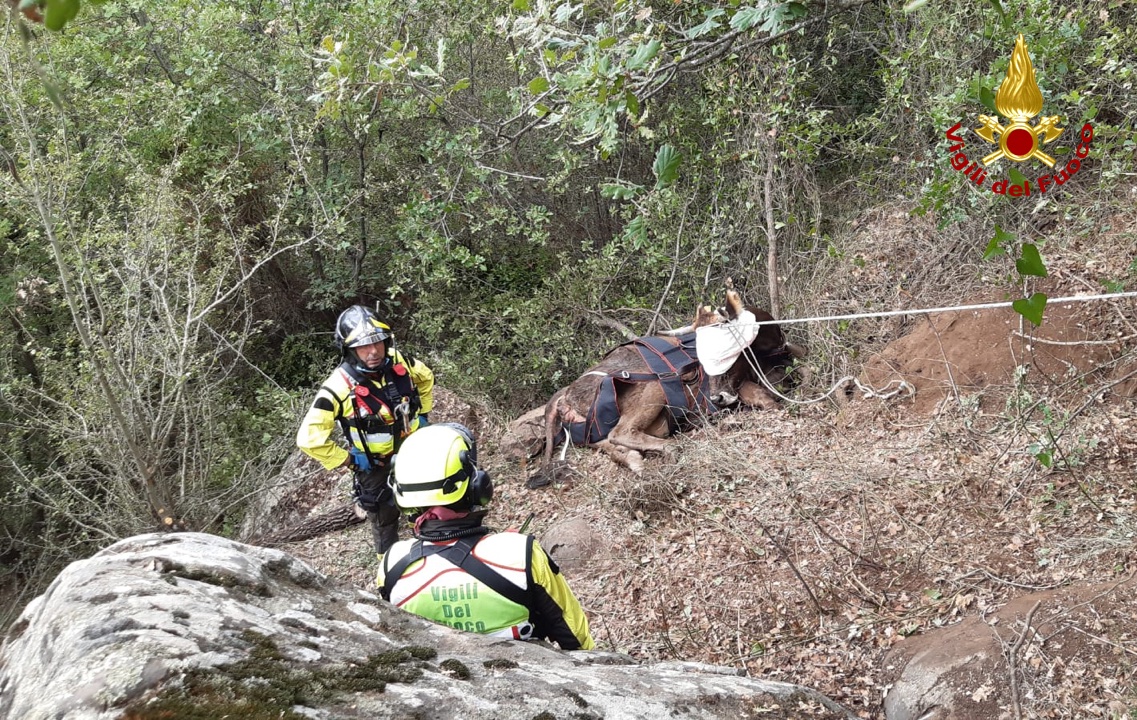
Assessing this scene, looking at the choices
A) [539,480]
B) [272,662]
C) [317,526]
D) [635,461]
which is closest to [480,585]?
[272,662]

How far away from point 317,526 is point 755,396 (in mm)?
4092

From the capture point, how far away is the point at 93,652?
162 cm

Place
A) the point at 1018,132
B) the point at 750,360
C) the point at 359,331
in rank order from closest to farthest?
the point at 1018,132
the point at 359,331
the point at 750,360

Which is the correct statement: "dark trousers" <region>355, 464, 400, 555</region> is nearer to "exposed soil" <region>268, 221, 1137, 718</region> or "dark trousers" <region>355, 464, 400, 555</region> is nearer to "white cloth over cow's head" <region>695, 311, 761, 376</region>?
"exposed soil" <region>268, 221, 1137, 718</region>

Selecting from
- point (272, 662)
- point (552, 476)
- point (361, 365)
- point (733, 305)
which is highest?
point (272, 662)

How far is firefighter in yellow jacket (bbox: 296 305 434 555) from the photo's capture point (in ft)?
16.8

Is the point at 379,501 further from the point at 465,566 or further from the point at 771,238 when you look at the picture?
the point at 771,238

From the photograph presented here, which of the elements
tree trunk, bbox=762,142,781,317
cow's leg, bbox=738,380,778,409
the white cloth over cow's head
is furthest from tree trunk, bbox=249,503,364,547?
tree trunk, bbox=762,142,781,317

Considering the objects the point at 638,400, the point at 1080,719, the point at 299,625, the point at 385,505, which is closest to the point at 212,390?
the point at 385,505

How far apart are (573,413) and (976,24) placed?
4.88 m

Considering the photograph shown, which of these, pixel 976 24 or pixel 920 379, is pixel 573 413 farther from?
pixel 976 24

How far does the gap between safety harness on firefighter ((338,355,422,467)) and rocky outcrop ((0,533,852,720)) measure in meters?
2.82

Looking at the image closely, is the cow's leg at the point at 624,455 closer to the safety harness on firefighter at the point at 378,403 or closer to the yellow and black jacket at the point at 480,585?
the safety harness on firefighter at the point at 378,403

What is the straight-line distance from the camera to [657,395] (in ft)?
24.8
